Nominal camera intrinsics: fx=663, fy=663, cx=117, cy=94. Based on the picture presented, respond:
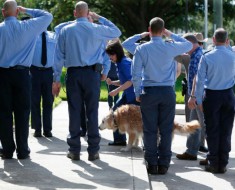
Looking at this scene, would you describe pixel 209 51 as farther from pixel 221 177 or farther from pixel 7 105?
pixel 7 105

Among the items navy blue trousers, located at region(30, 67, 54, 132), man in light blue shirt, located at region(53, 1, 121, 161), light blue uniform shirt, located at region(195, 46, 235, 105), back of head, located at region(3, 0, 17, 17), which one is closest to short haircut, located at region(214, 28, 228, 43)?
light blue uniform shirt, located at region(195, 46, 235, 105)

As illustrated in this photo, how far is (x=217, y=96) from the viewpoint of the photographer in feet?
27.5

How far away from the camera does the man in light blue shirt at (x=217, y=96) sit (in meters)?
8.35

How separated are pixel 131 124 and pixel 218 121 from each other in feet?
5.23

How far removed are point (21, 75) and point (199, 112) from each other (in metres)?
2.87

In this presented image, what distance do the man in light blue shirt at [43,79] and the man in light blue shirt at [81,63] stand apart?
9.06 feet

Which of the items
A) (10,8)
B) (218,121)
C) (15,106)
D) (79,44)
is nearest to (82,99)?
(79,44)

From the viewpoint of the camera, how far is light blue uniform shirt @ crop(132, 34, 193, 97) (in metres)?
8.05

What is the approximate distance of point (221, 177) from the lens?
8367 millimetres

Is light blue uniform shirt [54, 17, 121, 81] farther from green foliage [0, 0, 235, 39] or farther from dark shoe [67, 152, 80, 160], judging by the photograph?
green foliage [0, 0, 235, 39]

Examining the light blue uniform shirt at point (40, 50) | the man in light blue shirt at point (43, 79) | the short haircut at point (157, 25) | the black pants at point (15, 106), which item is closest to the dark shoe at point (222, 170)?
the short haircut at point (157, 25)

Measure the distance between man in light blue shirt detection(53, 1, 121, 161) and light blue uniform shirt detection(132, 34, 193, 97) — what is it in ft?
2.08

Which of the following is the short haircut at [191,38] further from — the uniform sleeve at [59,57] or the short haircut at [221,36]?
the uniform sleeve at [59,57]

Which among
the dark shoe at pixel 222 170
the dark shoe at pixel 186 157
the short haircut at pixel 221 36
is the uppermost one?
the short haircut at pixel 221 36
